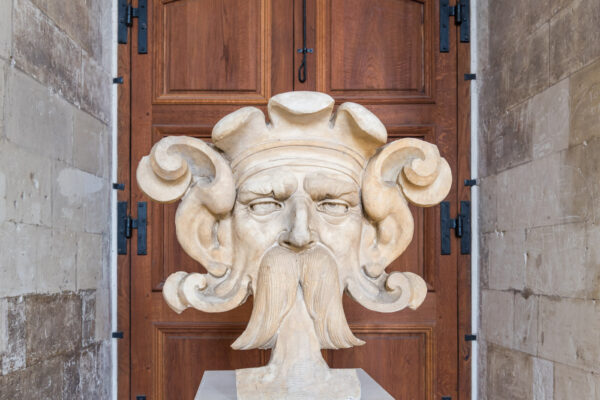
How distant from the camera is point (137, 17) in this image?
2.45 meters

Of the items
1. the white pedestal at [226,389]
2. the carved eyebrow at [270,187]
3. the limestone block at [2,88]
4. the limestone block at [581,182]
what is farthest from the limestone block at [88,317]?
the limestone block at [581,182]

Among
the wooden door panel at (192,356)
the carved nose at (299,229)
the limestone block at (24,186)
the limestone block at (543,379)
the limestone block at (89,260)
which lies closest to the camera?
the carved nose at (299,229)

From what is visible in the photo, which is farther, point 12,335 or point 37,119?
point 37,119

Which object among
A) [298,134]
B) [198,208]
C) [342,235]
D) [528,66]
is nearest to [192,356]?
[198,208]

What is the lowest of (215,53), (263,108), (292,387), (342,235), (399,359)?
(399,359)

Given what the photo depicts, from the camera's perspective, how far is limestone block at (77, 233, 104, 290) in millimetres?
2129

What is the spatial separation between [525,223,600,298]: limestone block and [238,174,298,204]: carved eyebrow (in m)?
0.87

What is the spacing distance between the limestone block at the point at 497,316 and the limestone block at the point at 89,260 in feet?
4.83

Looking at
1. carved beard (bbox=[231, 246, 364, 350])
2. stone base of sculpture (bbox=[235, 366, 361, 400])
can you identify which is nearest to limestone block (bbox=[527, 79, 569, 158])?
carved beard (bbox=[231, 246, 364, 350])

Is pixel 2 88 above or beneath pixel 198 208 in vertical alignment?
above

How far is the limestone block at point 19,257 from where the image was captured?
1672mm

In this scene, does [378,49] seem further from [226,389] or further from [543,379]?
[226,389]

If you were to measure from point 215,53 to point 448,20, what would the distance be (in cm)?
95

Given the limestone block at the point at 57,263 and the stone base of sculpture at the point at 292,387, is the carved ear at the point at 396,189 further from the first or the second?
the limestone block at the point at 57,263
